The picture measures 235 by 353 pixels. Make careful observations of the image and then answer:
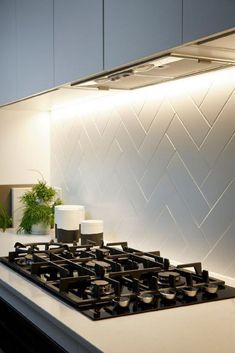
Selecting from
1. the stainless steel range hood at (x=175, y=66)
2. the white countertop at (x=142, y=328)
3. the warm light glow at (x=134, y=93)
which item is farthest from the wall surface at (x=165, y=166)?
the white countertop at (x=142, y=328)

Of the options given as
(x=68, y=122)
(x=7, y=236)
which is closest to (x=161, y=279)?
(x=7, y=236)

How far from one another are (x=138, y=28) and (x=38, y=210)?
56.0 inches

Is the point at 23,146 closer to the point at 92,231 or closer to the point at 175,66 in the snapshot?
the point at 92,231

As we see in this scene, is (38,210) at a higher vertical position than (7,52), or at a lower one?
lower

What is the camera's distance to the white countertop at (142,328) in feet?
3.90

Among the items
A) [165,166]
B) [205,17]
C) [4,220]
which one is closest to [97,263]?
[165,166]

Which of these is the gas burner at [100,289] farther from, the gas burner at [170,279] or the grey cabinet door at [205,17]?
the grey cabinet door at [205,17]

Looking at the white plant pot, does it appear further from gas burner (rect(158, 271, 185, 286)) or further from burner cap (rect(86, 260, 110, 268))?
gas burner (rect(158, 271, 185, 286))

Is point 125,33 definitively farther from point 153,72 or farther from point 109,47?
point 153,72

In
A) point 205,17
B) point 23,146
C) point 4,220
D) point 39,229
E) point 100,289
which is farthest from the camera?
point 23,146

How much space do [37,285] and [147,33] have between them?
34.1 inches

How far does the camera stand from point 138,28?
1569mm

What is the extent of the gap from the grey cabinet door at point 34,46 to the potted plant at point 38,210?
0.58 meters

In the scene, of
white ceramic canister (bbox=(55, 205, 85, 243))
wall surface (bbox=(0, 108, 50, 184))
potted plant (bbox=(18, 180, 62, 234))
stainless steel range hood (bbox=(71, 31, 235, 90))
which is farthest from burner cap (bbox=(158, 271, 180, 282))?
wall surface (bbox=(0, 108, 50, 184))
